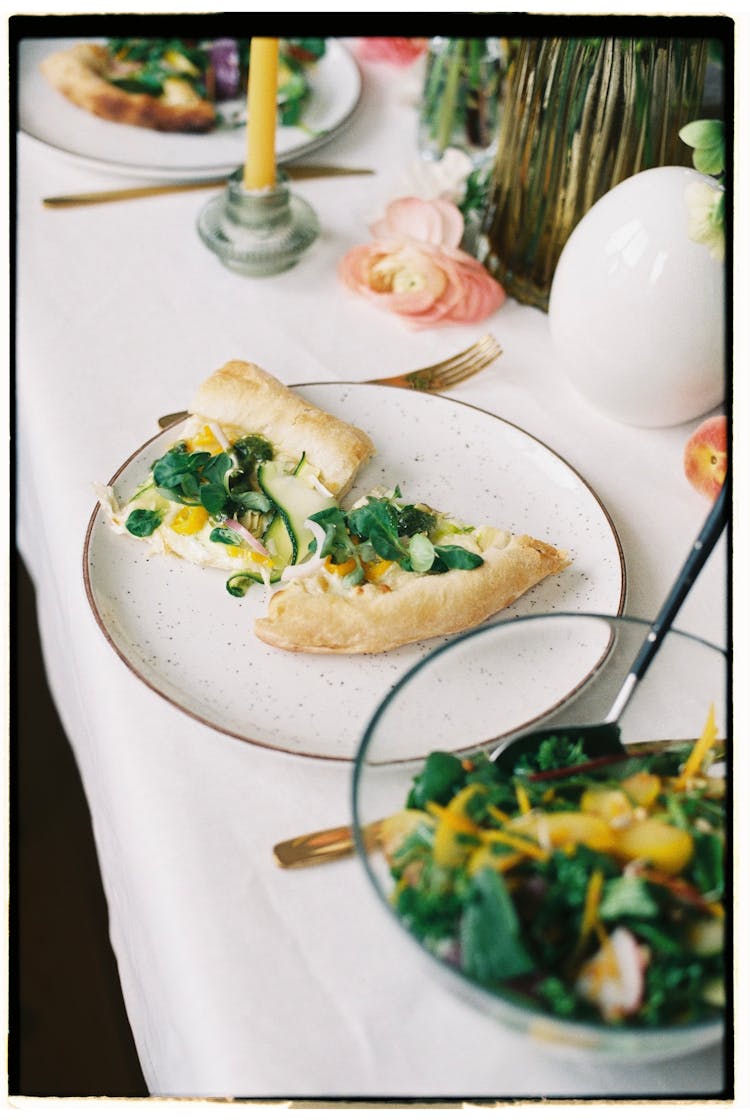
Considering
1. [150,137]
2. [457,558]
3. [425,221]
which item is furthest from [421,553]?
[150,137]

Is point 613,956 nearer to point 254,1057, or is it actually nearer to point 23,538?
point 254,1057

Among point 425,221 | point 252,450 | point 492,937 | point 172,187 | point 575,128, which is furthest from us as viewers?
point 172,187

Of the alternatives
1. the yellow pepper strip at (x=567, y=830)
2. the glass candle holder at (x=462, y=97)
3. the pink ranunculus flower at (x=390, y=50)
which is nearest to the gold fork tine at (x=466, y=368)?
the glass candle holder at (x=462, y=97)

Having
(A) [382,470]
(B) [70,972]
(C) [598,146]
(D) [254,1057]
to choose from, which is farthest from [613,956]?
(B) [70,972]

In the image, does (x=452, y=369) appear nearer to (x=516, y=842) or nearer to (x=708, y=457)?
(x=708, y=457)

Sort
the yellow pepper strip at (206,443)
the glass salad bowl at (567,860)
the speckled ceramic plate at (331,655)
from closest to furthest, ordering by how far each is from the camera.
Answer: the glass salad bowl at (567,860)
the speckled ceramic plate at (331,655)
the yellow pepper strip at (206,443)

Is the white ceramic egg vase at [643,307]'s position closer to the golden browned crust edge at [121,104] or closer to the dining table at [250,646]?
the dining table at [250,646]

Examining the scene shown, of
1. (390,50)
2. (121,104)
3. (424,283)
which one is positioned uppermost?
(390,50)
